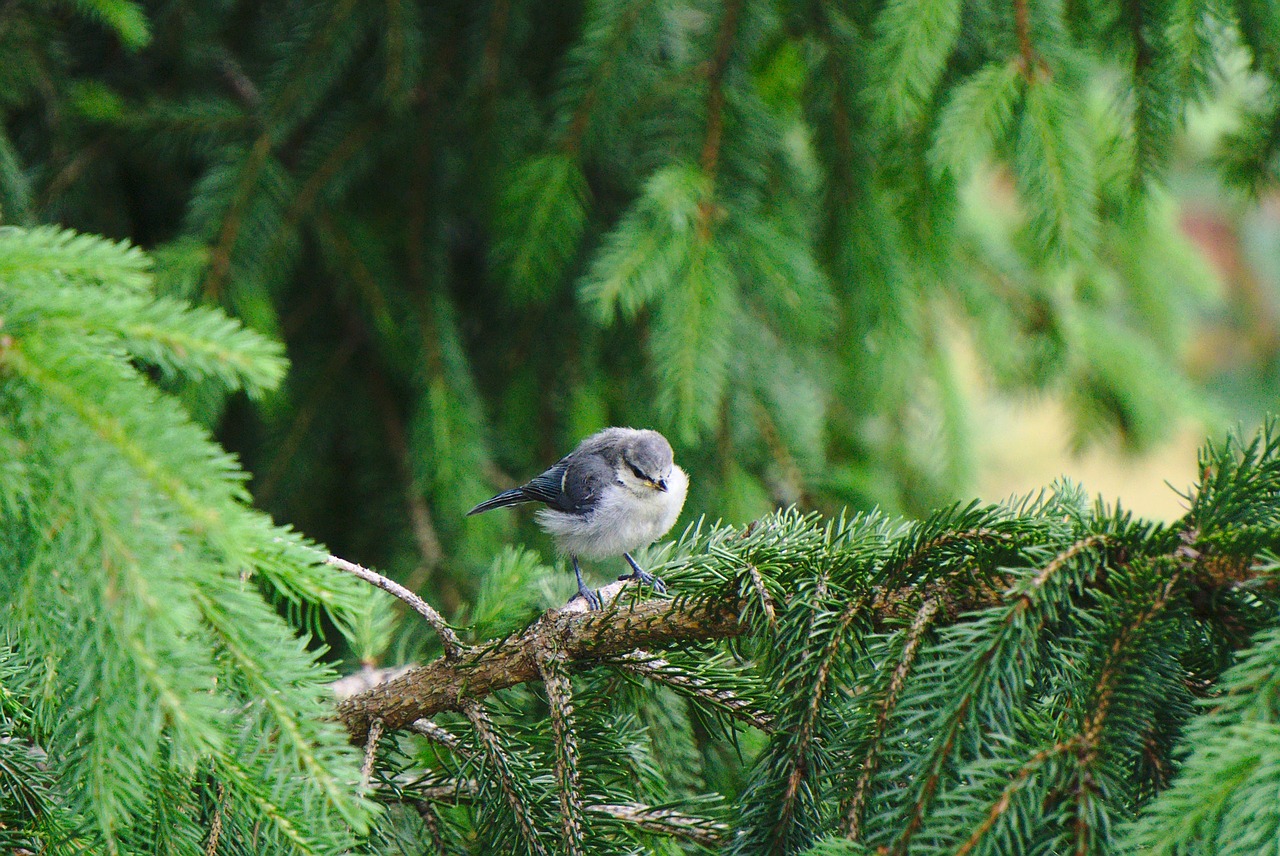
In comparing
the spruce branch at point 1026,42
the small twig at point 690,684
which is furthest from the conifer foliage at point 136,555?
the spruce branch at point 1026,42

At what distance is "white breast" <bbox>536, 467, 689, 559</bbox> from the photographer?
2.74 metres

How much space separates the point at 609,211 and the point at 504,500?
3.47 ft

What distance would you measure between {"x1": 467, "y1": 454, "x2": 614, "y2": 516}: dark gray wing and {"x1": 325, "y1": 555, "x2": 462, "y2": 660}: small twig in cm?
120

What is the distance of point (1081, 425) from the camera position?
3779 mm

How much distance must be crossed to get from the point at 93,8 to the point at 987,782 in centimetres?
256

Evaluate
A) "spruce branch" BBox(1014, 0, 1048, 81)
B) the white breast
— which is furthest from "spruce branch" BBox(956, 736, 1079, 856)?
the white breast

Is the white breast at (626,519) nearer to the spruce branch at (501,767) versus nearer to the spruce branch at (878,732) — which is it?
the spruce branch at (501,767)

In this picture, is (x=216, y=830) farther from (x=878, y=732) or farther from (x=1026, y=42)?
(x=1026, y=42)

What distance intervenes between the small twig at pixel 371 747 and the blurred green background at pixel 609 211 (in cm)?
40

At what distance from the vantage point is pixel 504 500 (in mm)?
2727

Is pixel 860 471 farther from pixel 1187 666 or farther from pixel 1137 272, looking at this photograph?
pixel 1187 666

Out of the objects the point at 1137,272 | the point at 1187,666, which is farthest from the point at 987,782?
the point at 1137,272

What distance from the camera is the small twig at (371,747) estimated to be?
1415mm

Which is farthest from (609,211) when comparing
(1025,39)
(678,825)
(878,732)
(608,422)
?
(878,732)
